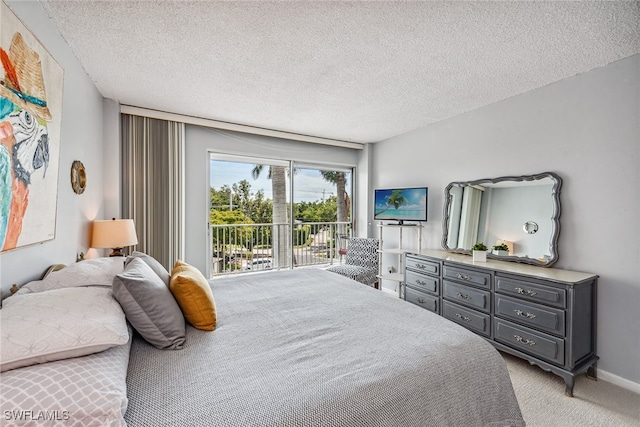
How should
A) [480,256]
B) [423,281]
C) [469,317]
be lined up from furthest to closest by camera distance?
1. [423,281]
2. [480,256]
3. [469,317]

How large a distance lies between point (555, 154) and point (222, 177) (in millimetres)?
3923

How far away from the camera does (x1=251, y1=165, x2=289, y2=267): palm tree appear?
4.56 metres

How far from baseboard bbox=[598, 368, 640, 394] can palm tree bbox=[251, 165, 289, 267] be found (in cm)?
379

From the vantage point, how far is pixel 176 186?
3.54 meters

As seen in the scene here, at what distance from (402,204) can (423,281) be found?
3.87 feet

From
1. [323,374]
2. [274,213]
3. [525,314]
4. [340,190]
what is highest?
[340,190]

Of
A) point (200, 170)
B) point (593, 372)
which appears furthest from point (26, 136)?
point (593, 372)

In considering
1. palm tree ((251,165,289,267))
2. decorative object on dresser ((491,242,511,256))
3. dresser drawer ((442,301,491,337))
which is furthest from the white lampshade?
decorative object on dresser ((491,242,511,256))

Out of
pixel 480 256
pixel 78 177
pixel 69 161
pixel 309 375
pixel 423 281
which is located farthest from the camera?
pixel 423 281

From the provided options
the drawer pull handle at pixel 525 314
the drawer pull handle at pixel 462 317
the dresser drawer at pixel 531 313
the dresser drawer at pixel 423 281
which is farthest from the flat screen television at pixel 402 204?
the drawer pull handle at pixel 525 314

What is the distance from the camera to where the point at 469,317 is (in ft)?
9.05

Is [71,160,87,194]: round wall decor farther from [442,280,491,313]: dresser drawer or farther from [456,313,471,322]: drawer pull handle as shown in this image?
[456,313,471,322]: drawer pull handle

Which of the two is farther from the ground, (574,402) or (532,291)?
Answer: (532,291)

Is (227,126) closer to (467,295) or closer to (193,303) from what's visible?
(193,303)
